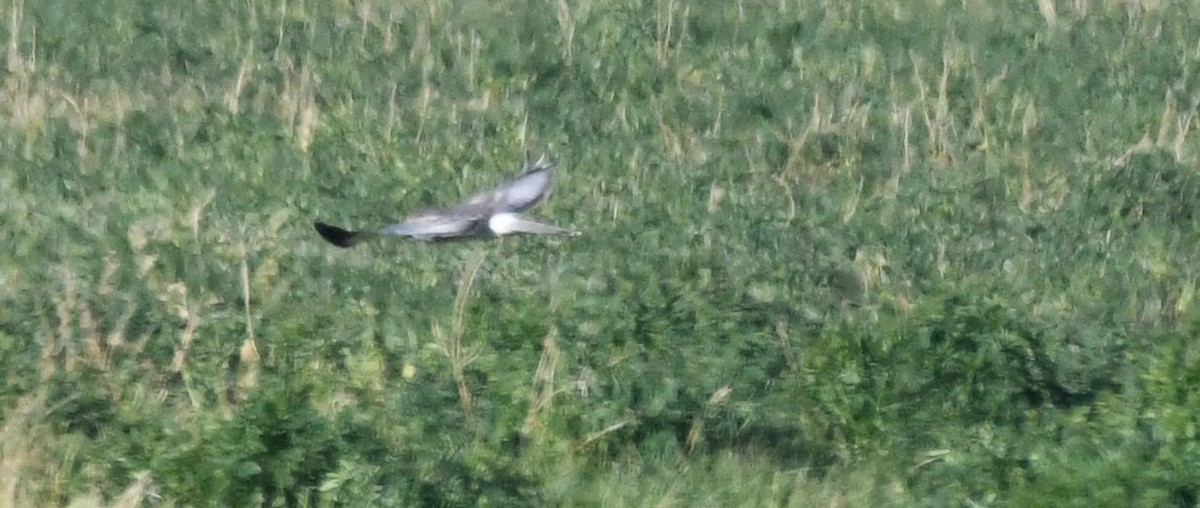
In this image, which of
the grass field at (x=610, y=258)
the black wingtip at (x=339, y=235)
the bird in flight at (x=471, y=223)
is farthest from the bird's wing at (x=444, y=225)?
the grass field at (x=610, y=258)

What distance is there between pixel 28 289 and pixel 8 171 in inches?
93.0

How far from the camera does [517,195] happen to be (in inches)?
260

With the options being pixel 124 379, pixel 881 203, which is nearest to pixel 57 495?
pixel 124 379

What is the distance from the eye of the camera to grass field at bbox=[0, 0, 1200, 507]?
5.31 m

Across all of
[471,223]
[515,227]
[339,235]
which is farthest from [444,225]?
[339,235]

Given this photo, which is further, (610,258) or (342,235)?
(610,258)

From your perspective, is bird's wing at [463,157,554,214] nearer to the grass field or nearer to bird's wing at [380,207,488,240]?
bird's wing at [380,207,488,240]

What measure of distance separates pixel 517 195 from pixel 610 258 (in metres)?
0.54

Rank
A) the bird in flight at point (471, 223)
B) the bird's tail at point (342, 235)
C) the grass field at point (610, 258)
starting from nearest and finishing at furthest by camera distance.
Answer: the grass field at point (610, 258) → the bird's tail at point (342, 235) → the bird in flight at point (471, 223)

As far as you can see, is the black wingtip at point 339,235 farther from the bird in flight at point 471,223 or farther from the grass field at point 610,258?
the grass field at point 610,258

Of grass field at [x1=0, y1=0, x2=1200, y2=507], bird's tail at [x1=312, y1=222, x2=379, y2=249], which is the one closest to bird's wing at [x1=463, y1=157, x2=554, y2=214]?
grass field at [x1=0, y1=0, x2=1200, y2=507]

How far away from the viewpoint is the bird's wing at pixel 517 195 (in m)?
6.48

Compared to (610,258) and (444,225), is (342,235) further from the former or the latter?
(610,258)

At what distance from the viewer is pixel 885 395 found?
224 inches
